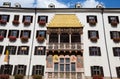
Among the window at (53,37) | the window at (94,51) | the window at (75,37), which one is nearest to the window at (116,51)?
the window at (94,51)

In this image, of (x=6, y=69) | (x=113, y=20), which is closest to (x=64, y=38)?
(x=113, y=20)

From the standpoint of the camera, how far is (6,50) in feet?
111

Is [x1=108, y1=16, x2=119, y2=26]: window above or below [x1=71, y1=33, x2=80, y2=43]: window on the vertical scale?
above

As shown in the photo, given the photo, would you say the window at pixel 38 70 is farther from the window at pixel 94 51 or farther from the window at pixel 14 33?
the window at pixel 94 51

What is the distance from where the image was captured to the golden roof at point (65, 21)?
117ft

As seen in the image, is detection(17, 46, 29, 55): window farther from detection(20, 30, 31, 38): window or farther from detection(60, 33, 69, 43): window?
detection(60, 33, 69, 43): window

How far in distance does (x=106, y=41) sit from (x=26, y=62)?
13.5m

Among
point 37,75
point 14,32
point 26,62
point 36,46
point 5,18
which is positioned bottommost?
point 37,75

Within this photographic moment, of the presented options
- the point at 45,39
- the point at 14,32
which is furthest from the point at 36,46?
the point at 14,32

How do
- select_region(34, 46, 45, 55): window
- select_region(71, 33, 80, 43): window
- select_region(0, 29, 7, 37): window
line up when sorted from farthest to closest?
select_region(0, 29, 7, 37): window
select_region(71, 33, 80, 43): window
select_region(34, 46, 45, 55): window

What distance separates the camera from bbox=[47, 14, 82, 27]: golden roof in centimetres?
3559

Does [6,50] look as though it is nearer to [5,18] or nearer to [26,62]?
[26,62]

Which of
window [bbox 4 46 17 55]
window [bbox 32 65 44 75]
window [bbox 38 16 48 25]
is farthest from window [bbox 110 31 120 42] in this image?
window [bbox 4 46 17 55]

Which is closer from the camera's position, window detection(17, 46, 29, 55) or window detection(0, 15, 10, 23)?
window detection(17, 46, 29, 55)
